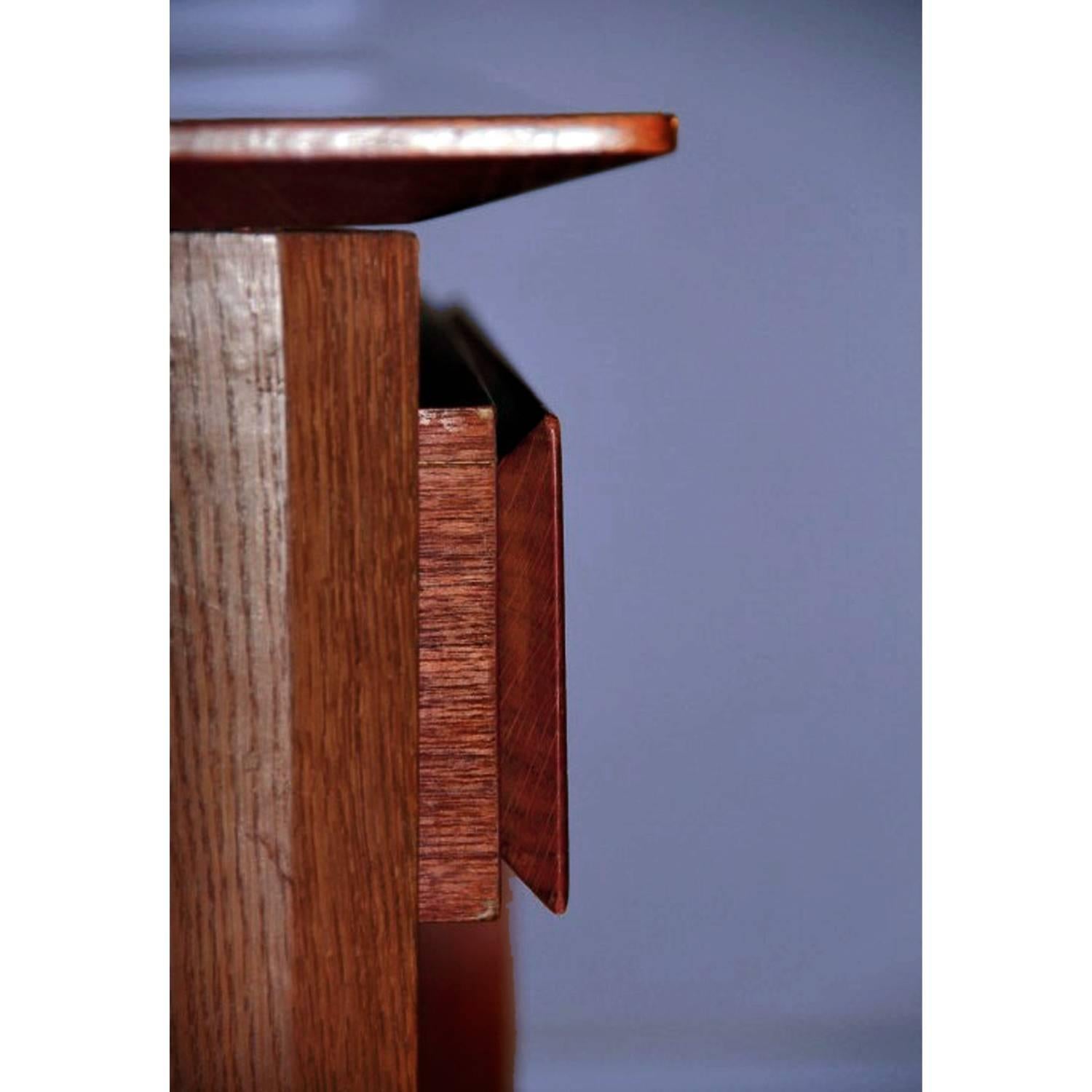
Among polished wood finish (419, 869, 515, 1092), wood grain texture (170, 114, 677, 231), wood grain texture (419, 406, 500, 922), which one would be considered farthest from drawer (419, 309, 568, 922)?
polished wood finish (419, 869, 515, 1092)

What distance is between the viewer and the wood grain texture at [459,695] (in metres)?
0.50

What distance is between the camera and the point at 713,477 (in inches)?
59.9

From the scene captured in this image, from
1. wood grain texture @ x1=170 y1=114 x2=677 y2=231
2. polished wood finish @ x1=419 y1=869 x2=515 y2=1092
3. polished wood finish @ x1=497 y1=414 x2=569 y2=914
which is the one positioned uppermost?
wood grain texture @ x1=170 y1=114 x2=677 y2=231

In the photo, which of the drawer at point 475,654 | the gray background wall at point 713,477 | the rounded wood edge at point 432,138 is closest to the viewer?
the rounded wood edge at point 432,138

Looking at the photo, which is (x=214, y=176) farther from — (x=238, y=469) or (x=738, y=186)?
(x=738, y=186)

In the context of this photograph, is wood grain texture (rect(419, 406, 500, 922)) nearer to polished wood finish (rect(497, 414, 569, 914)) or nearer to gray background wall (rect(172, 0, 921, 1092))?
polished wood finish (rect(497, 414, 569, 914))

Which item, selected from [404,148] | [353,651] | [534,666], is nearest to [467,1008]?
[534,666]

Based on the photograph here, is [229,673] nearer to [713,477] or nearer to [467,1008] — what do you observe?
[713,477]

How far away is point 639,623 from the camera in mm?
1548

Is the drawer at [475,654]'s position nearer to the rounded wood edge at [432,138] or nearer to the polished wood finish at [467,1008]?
the rounded wood edge at [432,138]

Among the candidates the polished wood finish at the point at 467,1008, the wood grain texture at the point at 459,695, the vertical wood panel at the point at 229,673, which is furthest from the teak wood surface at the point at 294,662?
the polished wood finish at the point at 467,1008

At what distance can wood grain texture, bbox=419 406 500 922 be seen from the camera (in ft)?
1.63

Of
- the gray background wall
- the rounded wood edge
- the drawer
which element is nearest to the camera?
the rounded wood edge

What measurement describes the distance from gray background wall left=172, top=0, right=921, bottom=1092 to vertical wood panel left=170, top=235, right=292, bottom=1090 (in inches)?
44.4
